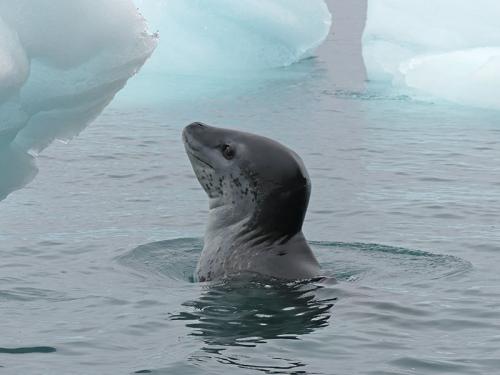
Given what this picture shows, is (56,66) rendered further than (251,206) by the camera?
Yes

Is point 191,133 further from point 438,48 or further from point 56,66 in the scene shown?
point 438,48

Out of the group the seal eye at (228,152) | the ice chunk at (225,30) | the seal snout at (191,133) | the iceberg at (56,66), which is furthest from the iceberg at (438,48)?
the seal eye at (228,152)

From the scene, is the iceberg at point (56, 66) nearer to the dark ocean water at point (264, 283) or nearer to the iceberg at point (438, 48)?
the dark ocean water at point (264, 283)

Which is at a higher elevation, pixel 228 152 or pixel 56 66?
pixel 56 66

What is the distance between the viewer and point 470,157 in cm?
1386

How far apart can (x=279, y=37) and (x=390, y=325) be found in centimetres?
1542

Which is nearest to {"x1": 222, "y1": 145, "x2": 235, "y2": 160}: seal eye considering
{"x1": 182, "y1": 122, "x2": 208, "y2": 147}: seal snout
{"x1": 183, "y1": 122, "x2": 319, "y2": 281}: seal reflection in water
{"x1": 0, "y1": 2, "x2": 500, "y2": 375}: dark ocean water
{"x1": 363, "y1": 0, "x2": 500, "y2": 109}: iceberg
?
{"x1": 183, "y1": 122, "x2": 319, "y2": 281}: seal reflection in water

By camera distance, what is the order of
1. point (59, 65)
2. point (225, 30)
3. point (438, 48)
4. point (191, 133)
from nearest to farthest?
point (191, 133)
point (59, 65)
point (438, 48)
point (225, 30)

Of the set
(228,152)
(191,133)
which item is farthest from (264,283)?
(191,133)

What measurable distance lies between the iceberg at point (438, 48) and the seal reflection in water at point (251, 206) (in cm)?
1016

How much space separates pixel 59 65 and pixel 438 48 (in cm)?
1097

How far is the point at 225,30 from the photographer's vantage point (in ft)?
68.4

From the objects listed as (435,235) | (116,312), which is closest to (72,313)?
(116,312)

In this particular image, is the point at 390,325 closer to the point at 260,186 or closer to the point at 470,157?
the point at 260,186
